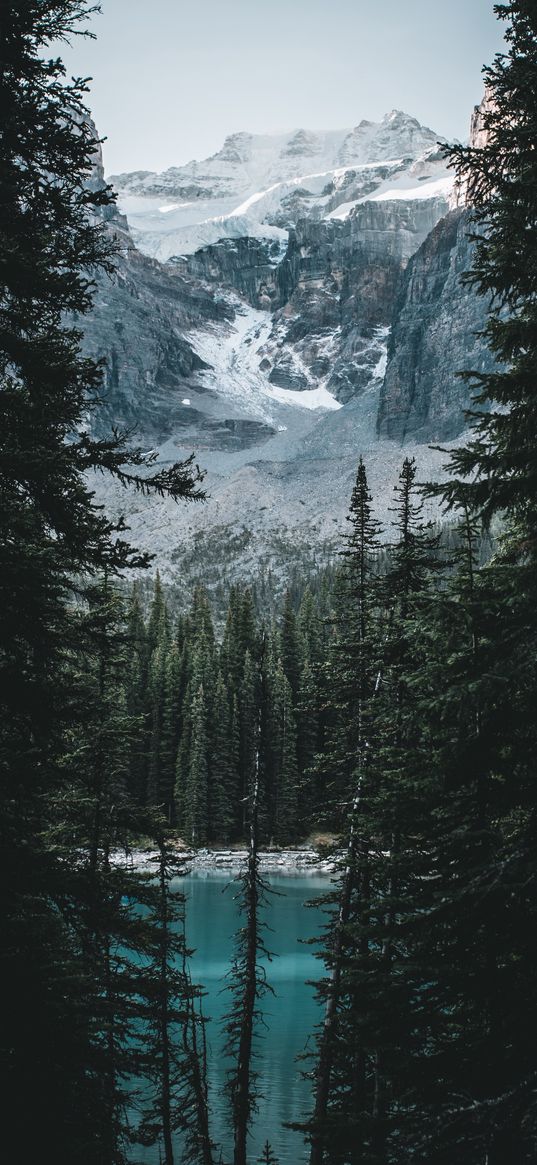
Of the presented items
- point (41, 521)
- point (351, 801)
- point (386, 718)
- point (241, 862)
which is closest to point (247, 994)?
point (351, 801)

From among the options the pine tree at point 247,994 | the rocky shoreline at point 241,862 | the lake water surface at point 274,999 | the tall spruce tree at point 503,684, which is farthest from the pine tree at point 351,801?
the rocky shoreline at point 241,862

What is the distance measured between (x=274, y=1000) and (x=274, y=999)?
20 cm

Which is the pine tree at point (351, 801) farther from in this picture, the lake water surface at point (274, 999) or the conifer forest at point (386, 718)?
the conifer forest at point (386, 718)

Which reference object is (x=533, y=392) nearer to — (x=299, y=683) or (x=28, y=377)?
(x=28, y=377)

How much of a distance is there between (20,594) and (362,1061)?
37.2 feet

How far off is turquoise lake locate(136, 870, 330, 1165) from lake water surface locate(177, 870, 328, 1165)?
1.0 inches

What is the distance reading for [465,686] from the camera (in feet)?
21.7

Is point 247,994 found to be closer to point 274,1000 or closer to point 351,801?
point 351,801

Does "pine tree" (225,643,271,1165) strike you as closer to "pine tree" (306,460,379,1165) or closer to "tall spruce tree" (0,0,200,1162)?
"pine tree" (306,460,379,1165)

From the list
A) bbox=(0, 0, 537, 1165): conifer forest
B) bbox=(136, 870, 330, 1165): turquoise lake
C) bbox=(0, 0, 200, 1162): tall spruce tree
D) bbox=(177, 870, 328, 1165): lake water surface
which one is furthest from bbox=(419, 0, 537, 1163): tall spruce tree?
bbox=(136, 870, 330, 1165): turquoise lake

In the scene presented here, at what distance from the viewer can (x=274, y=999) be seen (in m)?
36.8

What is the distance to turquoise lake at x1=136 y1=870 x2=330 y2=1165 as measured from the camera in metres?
24.2

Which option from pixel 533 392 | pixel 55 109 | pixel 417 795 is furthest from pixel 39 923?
pixel 55 109

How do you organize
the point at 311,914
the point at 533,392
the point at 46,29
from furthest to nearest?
the point at 311,914, the point at 46,29, the point at 533,392
